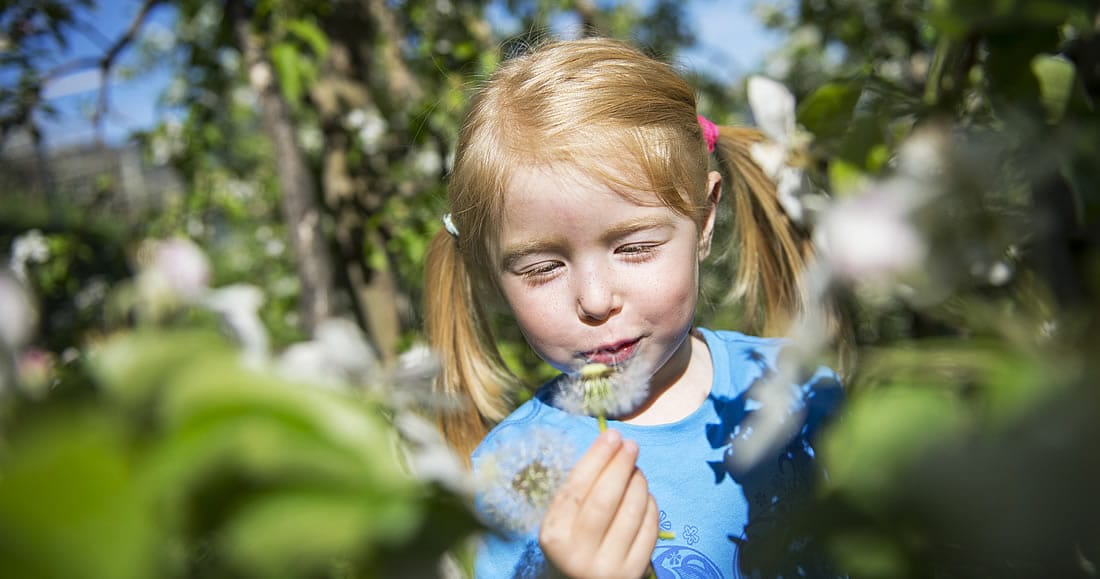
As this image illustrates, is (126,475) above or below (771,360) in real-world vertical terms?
above

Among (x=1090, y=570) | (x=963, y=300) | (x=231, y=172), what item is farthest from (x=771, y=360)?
(x=231, y=172)

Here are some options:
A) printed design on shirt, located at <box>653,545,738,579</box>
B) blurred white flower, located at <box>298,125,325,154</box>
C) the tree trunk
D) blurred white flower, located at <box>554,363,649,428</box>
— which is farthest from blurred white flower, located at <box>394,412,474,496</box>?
blurred white flower, located at <box>298,125,325,154</box>

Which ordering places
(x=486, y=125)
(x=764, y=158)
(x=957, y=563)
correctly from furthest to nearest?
(x=764, y=158) < (x=486, y=125) < (x=957, y=563)

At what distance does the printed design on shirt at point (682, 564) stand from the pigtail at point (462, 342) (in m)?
0.39

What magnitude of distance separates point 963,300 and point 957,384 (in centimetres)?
11

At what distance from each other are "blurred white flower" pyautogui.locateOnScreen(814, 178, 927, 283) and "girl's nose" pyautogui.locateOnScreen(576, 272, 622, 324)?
553 millimetres

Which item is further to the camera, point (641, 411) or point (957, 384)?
point (641, 411)

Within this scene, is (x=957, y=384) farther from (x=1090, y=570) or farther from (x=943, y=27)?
(x=943, y=27)

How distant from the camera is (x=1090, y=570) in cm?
37

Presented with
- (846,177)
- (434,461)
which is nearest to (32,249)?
(846,177)

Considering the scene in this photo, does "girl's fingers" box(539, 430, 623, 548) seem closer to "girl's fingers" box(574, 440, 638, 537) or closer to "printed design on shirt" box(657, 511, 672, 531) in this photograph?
"girl's fingers" box(574, 440, 638, 537)

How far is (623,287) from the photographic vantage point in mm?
1005

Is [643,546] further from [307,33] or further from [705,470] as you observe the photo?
[307,33]

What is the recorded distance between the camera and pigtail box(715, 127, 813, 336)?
138 cm
